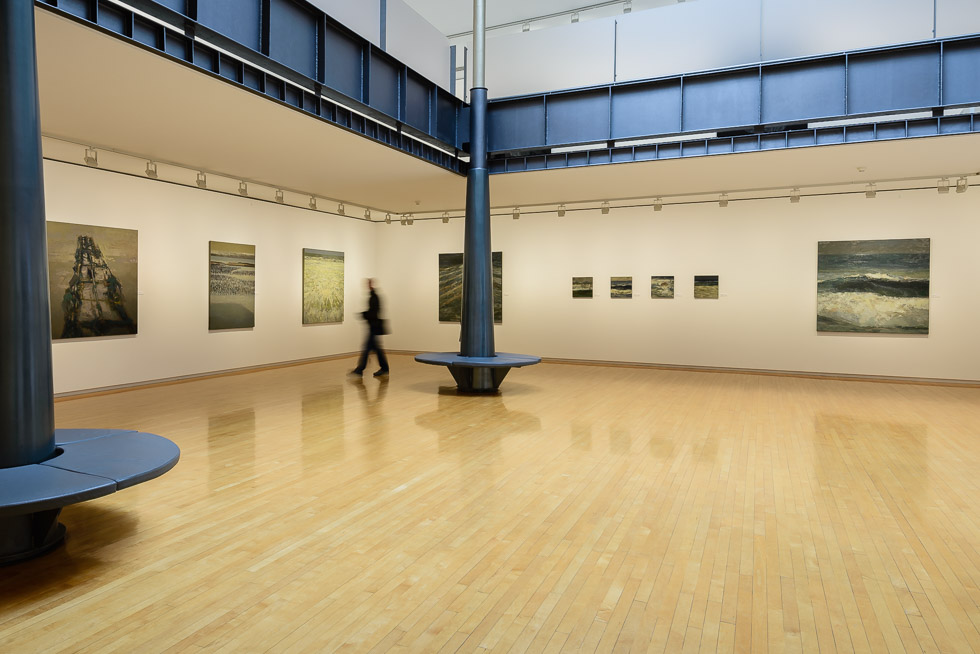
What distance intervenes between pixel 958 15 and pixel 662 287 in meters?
8.64

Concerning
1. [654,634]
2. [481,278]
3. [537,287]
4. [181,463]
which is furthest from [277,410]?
[537,287]

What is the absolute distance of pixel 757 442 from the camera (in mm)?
8398

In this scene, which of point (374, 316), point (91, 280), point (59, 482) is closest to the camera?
point (59, 482)

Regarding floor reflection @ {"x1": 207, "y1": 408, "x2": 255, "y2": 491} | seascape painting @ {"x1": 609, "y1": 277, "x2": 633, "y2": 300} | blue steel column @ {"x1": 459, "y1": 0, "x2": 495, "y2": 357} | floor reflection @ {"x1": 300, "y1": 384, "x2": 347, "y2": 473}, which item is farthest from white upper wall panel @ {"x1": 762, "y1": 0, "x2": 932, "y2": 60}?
floor reflection @ {"x1": 207, "y1": 408, "x2": 255, "y2": 491}

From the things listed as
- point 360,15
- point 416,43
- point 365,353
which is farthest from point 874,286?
point 360,15

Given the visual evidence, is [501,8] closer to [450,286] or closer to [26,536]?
[450,286]

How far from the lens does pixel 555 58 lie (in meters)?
13.9

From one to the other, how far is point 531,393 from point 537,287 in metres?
6.99

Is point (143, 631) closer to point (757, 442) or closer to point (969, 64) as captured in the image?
point (757, 442)

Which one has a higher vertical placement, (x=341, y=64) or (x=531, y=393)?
(x=341, y=64)

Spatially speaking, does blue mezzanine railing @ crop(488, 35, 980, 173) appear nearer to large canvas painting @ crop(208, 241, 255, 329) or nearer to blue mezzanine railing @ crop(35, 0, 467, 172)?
blue mezzanine railing @ crop(35, 0, 467, 172)

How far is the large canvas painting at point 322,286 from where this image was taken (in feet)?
59.7

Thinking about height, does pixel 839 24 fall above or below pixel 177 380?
above

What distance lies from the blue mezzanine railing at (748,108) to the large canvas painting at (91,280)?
827 cm
